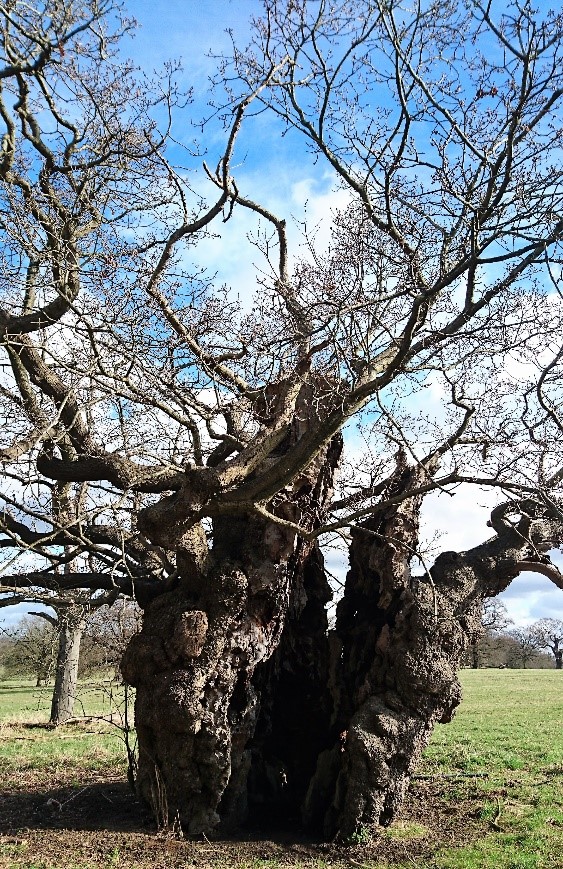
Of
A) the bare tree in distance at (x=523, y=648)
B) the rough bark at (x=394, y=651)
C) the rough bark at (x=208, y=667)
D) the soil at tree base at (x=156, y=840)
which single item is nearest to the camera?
the soil at tree base at (x=156, y=840)

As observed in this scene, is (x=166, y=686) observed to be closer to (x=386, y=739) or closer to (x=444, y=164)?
(x=386, y=739)

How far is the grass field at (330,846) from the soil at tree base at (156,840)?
11 mm

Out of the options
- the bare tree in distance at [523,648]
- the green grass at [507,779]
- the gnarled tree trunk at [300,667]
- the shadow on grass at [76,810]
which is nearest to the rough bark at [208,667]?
the gnarled tree trunk at [300,667]

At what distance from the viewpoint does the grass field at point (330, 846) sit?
236 inches

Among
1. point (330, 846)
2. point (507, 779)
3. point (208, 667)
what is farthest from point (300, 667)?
point (507, 779)

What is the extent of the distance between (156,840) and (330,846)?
163 cm

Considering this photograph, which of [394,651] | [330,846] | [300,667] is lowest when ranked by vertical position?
[330,846]

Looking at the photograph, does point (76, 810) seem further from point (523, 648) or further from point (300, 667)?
point (523, 648)

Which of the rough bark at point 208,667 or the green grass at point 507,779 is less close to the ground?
the rough bark at point 208,667

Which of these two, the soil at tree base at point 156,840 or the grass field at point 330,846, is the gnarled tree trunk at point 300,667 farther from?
the grass field at point 330,846

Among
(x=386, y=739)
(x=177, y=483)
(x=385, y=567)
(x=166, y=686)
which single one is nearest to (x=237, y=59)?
(x=177, y=483)

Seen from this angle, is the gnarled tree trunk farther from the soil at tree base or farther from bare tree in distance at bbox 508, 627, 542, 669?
bare tree in distance at bbox 508, 627, 542, 669

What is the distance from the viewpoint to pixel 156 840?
6426 mm

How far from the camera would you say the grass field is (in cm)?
600
